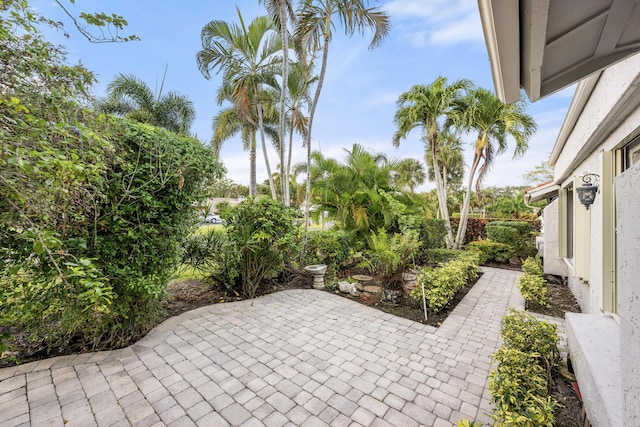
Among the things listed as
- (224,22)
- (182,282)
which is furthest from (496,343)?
(224,22)

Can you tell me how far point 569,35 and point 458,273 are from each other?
207 inches

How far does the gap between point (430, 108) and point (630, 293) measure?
436 inches

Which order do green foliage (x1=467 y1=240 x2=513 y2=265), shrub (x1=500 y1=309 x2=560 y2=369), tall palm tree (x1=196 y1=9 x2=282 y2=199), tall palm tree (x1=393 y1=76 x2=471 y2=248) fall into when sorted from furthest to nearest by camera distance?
1. tall palm tree (x1=393 y1=76 x2=471 y2=248)
2. green foliage (x1=467 y1=240 x2=513 y2=265)
3. tall palm tree (x1=196 y1=9 x2=282 y2=199)
4. shrub (x1=500 y1=309 x2=560 y2=369)

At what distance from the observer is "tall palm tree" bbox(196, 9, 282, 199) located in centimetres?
834

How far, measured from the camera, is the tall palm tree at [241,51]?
8.34 meters

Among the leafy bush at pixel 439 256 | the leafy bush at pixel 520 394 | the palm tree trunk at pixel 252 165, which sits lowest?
the leafy bush at pixel 520 394

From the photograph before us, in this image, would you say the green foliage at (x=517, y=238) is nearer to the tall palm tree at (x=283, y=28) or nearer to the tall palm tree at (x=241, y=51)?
the tall palm tree at (x=283, y=28)

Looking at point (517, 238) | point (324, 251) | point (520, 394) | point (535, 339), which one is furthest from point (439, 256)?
point (520, 394)

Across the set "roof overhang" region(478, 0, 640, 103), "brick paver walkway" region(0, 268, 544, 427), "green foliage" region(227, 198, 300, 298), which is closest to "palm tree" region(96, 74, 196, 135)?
"green foliage" region(227, 198, 300, 298)

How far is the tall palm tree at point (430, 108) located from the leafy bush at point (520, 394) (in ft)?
32.0

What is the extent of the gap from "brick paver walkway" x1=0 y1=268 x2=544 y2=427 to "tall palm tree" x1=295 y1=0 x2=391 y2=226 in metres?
6.15

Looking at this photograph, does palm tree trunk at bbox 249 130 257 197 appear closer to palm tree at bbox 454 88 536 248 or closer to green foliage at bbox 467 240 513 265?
palm tree at bbox 454 88 536 248

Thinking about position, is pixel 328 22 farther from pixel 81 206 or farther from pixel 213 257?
pixel 81 206

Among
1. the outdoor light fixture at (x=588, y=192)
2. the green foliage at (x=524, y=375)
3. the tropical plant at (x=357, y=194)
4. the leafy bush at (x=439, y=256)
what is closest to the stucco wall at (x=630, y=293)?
the green foliage at (x=524, y=375)
